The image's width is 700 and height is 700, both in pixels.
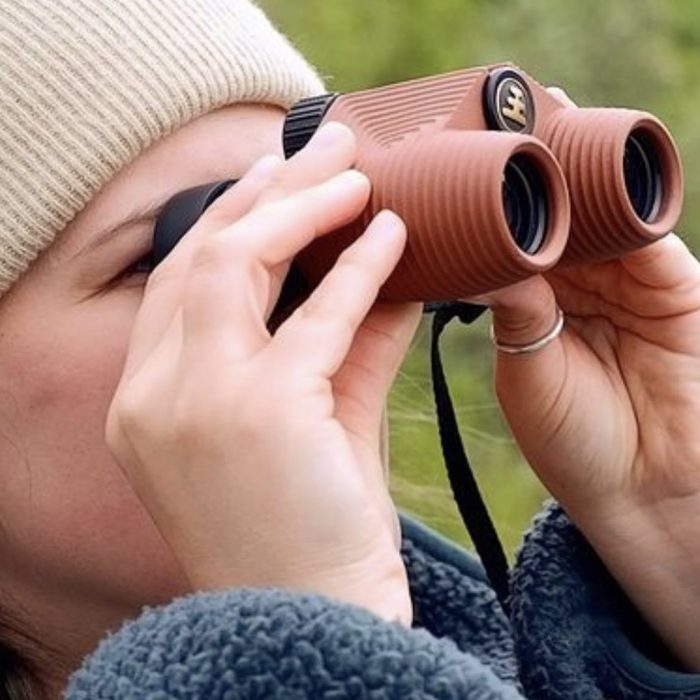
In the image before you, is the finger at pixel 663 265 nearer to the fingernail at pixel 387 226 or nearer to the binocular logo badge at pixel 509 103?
the binocular logo badge at pixel 509 103

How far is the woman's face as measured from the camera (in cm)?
142

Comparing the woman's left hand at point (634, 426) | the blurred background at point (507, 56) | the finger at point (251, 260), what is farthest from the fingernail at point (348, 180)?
the blurred background at point (507, 56)

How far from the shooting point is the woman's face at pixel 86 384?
142 cm

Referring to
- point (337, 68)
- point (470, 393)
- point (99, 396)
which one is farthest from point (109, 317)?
point (337, 68)

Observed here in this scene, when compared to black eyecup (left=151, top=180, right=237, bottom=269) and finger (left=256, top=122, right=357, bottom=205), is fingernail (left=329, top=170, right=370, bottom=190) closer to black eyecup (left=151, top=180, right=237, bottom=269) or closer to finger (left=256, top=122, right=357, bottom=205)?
finger (left=256, top=122, right=357, bottom=205)

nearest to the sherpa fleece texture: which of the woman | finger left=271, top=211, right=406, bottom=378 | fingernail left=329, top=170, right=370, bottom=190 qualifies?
the woman

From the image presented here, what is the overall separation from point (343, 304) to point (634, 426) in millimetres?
465

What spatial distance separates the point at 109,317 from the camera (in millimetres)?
1424

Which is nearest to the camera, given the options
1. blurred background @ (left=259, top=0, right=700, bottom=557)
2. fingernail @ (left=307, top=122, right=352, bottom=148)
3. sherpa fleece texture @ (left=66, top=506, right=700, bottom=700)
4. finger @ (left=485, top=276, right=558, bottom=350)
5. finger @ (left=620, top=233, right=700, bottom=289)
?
sherpa fleece texture @ (left=66, top=506, right=700, bottom=700)

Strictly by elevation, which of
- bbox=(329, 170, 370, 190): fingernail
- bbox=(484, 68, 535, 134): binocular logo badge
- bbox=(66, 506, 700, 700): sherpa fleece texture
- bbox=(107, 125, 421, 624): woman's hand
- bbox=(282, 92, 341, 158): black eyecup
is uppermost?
bbox=(484, 68, 535, 134): binocular logo badge

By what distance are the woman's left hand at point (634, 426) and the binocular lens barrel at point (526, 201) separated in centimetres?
29

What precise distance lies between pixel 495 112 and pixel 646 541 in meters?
0.45

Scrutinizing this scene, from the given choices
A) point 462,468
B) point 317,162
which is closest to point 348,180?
point 317,162

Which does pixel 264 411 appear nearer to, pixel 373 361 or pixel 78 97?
pixel 373 361
